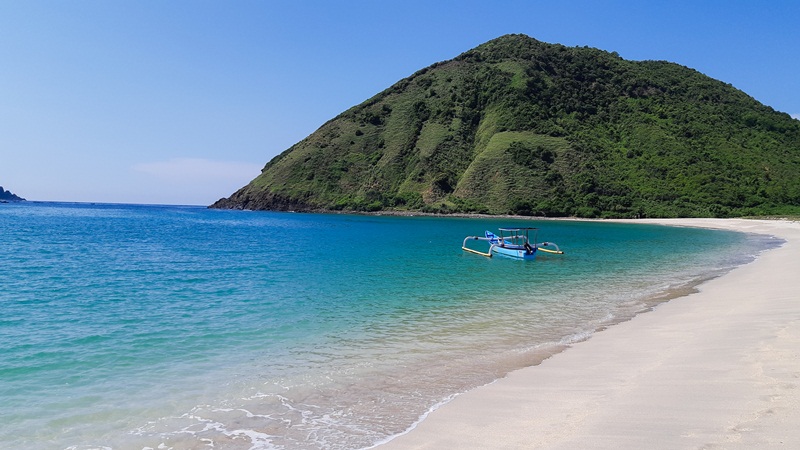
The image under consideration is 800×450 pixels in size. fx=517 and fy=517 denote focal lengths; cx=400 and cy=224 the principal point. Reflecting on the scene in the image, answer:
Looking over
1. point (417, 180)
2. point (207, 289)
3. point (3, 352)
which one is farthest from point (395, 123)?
point (3, 352)

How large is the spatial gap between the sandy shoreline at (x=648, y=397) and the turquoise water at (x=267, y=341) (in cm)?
77

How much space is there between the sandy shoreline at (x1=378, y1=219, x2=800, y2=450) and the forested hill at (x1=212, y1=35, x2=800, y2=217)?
338ft

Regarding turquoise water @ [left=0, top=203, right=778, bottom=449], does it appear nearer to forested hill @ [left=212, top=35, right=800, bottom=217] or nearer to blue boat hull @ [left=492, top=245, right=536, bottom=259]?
blue boat hull @ [left=492, top=245, right=536, bottom=259]

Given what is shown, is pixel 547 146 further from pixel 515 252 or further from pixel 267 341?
pixel 267 341

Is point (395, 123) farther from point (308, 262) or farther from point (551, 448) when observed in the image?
point (551, 448)

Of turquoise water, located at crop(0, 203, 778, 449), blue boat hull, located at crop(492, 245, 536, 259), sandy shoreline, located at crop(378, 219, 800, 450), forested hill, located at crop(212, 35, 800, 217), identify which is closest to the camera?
sandy shoreline, located at crop(378, 219, 800, 450)

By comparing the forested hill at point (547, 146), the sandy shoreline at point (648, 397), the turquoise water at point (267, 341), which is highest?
the forested hill at point (547, 146)

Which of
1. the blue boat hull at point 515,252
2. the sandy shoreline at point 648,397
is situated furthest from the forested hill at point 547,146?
the sandy shoreline at point 648,397

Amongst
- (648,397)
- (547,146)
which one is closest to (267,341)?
(648,397)

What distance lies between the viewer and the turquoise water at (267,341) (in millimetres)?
7969

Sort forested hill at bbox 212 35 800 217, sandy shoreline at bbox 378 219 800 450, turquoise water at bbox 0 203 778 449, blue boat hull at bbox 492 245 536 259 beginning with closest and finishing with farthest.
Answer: sandy shoreline at bbox 378 219 800 450
turquoise water at bbox 0 203 778 449
blue boat hull at bbox 492 245 536 259
forested hill at bbox 212 35 800 217

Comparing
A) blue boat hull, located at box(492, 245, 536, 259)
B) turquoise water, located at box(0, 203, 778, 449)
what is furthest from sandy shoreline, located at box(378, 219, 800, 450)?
blue boat hull, located at box(492, 245, 536, 259)

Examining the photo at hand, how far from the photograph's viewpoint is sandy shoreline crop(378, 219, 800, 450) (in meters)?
6.39

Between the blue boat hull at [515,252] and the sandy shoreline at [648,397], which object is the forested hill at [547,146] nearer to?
the blue boat hull at [515,252]
